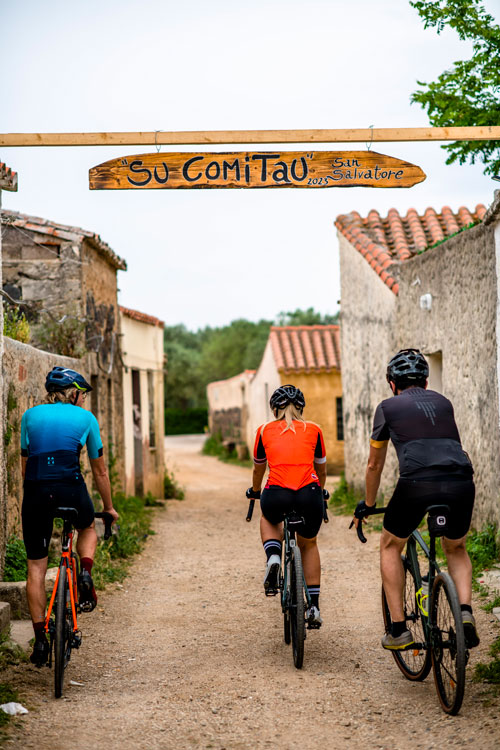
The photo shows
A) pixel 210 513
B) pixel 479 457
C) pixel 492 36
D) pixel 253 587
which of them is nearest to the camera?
pixel 253 587

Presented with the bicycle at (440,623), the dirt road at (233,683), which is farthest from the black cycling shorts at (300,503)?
the dirt road at (233,683)

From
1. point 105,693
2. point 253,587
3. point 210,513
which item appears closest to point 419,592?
point 105,693

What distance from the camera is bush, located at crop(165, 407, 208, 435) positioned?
52.3m

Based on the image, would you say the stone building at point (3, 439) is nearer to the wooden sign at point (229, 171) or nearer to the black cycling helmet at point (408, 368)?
the wooden sign at point (229, 171)

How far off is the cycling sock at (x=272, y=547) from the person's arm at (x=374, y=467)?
1.08 metres

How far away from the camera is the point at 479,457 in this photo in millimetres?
8891

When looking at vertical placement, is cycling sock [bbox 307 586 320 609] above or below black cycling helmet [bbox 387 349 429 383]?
below

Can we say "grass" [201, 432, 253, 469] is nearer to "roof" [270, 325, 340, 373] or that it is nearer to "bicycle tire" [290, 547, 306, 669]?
"roof" [270, 325, 340, 373]

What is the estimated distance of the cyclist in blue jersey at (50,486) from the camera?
4.82m

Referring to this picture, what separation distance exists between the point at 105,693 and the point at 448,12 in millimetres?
8203

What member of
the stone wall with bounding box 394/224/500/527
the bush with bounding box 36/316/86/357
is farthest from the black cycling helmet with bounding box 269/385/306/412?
the bush with bounding box 36/316/86/357

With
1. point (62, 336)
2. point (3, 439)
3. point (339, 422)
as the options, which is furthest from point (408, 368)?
point (339, 422)

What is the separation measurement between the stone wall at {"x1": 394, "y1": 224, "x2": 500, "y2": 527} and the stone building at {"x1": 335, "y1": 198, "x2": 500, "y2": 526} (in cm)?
1

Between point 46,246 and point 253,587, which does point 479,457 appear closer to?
point 253,587
